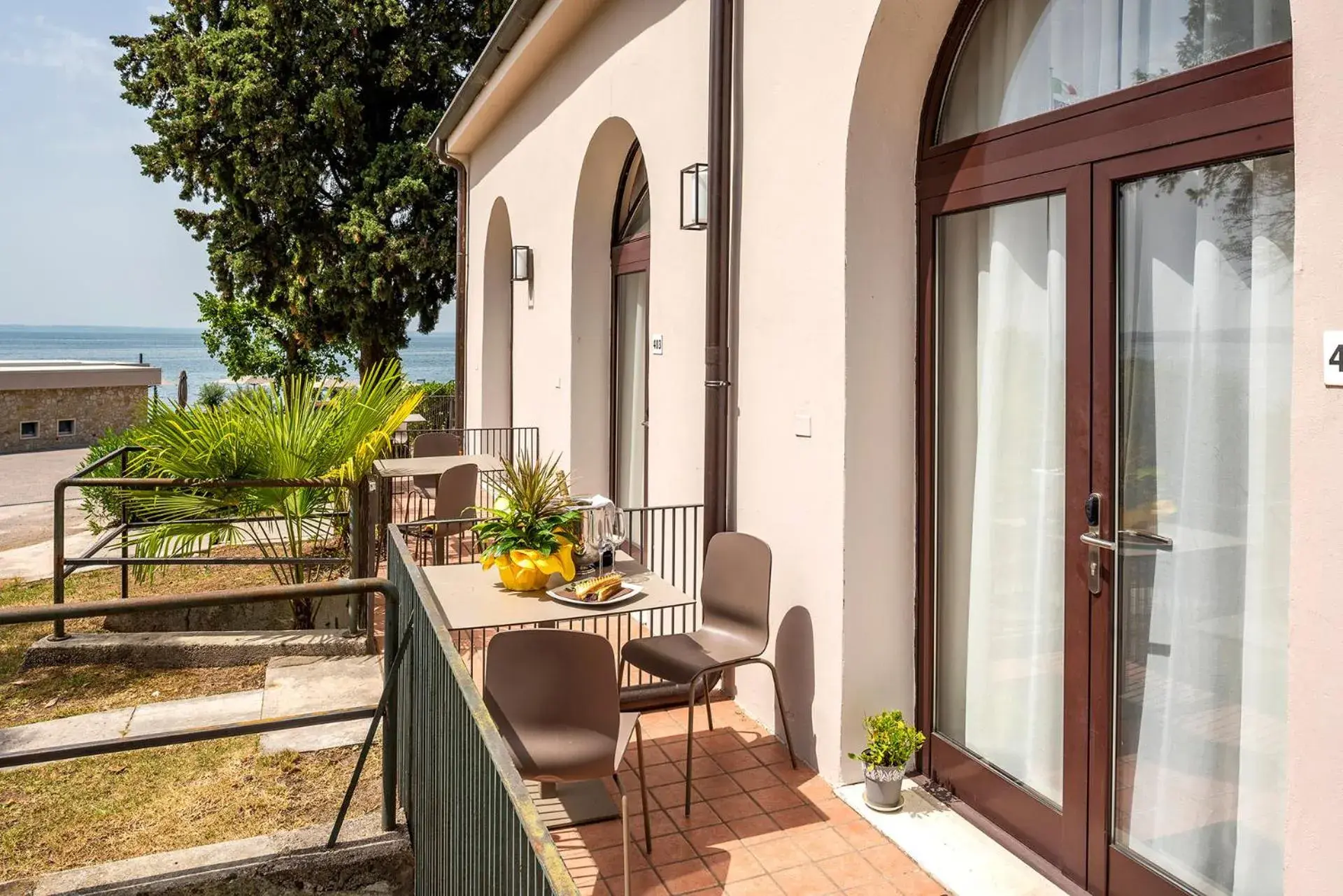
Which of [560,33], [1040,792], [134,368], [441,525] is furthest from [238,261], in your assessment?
[1040,792]

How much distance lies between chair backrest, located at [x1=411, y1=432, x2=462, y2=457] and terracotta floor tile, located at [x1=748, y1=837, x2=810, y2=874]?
6.78m

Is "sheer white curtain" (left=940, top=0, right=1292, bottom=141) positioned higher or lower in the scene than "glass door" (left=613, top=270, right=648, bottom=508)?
higher

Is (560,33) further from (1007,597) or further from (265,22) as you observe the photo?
(265,22)

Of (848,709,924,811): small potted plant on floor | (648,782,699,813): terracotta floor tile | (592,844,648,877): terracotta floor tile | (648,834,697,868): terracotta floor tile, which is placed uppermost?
(848,709,924,811): small potted plant on floor

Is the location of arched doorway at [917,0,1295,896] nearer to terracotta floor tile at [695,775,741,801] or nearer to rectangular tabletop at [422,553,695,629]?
terracotta floor tile at [695,775,741,801]

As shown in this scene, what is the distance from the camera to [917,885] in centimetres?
322

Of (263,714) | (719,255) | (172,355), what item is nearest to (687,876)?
(263,714)

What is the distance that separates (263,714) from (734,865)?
9.11 ft

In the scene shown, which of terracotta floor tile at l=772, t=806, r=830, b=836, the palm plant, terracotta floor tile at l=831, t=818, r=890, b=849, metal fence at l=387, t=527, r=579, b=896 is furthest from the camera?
the palm plant

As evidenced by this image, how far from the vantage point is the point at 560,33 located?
7762mm

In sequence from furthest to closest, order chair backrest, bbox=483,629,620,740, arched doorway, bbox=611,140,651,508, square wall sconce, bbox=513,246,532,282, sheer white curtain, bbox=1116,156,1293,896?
square wall sconce, bbox=513,246,532,282, arched doorway, bbox=611,140,651,508, chair backrest, bbox=483,629,620,740, sheer white curtain, bbox=1116,156,1293,896

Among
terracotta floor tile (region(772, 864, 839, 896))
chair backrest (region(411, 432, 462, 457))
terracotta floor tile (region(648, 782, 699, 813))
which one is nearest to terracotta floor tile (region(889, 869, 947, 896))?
terracotta floor tile (region(772, 864, 839, 896))

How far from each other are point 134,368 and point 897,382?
22.7 meters

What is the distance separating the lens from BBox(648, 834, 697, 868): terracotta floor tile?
340 cm
